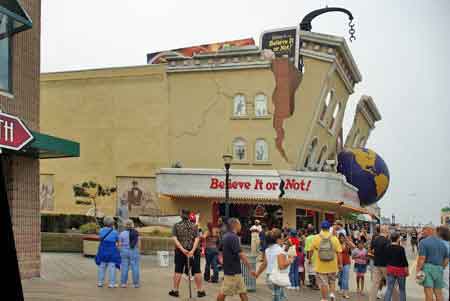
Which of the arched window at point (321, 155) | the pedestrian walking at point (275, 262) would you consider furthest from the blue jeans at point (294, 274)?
the arched window at point (321, 155)

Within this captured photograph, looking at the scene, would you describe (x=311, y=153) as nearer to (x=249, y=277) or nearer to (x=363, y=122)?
(x=363, y=122)

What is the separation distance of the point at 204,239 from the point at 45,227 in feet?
48.1

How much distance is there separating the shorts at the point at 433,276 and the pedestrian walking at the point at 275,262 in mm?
2456

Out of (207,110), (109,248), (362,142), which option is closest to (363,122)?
(362,142)

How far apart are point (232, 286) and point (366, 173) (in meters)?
33.1

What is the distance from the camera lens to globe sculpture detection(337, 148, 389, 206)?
40656 millimetres

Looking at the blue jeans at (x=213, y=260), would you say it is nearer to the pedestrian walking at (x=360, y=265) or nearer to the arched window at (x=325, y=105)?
the pedestrian walking at (x=360, y=265)

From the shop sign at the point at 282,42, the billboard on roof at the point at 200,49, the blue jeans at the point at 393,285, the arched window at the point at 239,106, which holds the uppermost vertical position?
the billboard on roof at the point at 200,49

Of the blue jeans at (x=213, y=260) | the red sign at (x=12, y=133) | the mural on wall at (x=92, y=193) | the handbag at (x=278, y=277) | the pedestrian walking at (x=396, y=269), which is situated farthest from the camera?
the mural on wall at (x=92, y=193)

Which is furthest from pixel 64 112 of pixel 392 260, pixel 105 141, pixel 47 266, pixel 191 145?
pixel 392 260

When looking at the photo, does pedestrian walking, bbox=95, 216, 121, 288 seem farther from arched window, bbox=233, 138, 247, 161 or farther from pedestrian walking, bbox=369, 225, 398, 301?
arched window, bbox=233, 138, 247, 161

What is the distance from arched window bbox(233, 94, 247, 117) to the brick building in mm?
20667

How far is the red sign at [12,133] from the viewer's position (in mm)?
9077

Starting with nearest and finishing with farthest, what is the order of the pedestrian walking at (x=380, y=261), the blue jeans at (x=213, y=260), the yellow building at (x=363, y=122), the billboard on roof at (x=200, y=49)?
1. the pedestrian walking at (x=380, y=261)
2. the blue jeans at (x=213, y=260)
3. the billboard on roof at (x=200, y=49)
4. the yellow building at (x=363, y=122)
